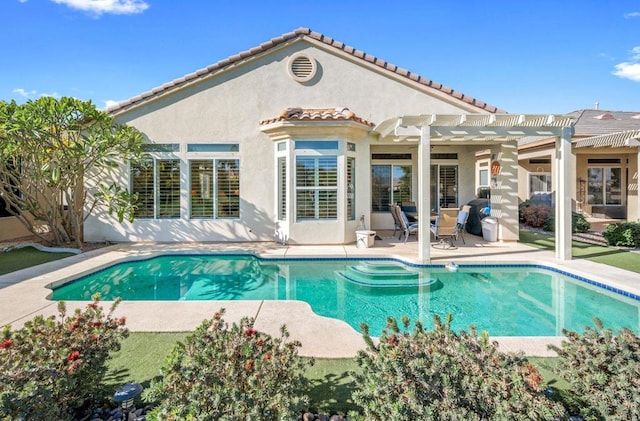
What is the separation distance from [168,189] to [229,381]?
12.7 m

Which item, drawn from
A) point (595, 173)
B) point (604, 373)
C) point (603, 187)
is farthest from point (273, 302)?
point (603, 187)

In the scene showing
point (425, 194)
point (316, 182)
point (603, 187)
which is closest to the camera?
point (425, 194)

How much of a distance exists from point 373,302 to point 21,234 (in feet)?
58.7

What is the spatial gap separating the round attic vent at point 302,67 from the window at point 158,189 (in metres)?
6.17

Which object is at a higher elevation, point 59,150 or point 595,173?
point 595,173

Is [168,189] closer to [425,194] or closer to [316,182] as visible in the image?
[316,182]

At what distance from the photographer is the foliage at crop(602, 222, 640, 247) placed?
11938 millimetres

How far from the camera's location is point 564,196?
10461 mm

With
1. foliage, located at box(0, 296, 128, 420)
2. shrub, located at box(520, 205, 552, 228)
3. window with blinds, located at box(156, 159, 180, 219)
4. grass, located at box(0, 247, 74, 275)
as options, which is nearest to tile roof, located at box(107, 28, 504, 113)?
window with blinds, located at box(156, 159, 180, 219)

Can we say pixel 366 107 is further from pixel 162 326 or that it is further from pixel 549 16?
pixel 162 326

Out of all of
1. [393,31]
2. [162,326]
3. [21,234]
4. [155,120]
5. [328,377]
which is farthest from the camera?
[393,31]

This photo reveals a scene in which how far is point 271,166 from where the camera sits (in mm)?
13758

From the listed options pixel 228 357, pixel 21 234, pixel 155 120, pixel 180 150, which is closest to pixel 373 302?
pixel 228 357

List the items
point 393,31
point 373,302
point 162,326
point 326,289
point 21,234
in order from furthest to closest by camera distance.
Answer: point 393,31 → point 21,234 → point 326,289 → point 373,302 → point 162,326
